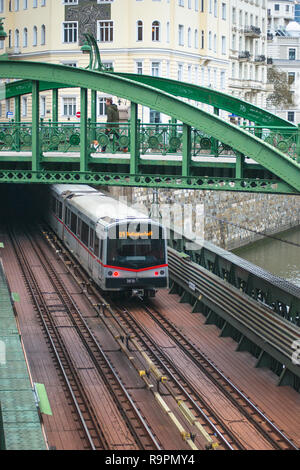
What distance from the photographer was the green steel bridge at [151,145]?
21797mm

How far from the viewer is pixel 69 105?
60.7 m

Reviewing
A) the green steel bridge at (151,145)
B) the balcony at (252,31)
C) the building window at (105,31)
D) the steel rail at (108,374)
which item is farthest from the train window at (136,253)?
the balcony at (252,31)

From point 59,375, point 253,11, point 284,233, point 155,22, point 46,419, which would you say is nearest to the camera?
point 46,419

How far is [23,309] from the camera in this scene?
2816 cm

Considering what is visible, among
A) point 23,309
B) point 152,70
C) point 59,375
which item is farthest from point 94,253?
point 152,70

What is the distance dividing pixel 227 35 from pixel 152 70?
48.3 feet

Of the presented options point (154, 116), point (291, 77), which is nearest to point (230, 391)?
point (154, 116)

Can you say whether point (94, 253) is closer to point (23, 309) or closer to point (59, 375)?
point (23, 309)

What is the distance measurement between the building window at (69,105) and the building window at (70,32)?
4.02 meters

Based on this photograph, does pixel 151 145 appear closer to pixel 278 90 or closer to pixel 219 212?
pixel 219 212

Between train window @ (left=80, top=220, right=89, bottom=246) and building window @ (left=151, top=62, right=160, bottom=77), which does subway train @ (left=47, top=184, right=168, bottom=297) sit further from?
building window @ (left=151, top=62, right=160, bottom=77)

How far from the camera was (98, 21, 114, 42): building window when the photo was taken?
61.3 meters

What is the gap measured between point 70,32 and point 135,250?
122 feet

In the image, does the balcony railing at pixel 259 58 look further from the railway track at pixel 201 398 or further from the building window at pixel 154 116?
the railway track at pixel 201 398
